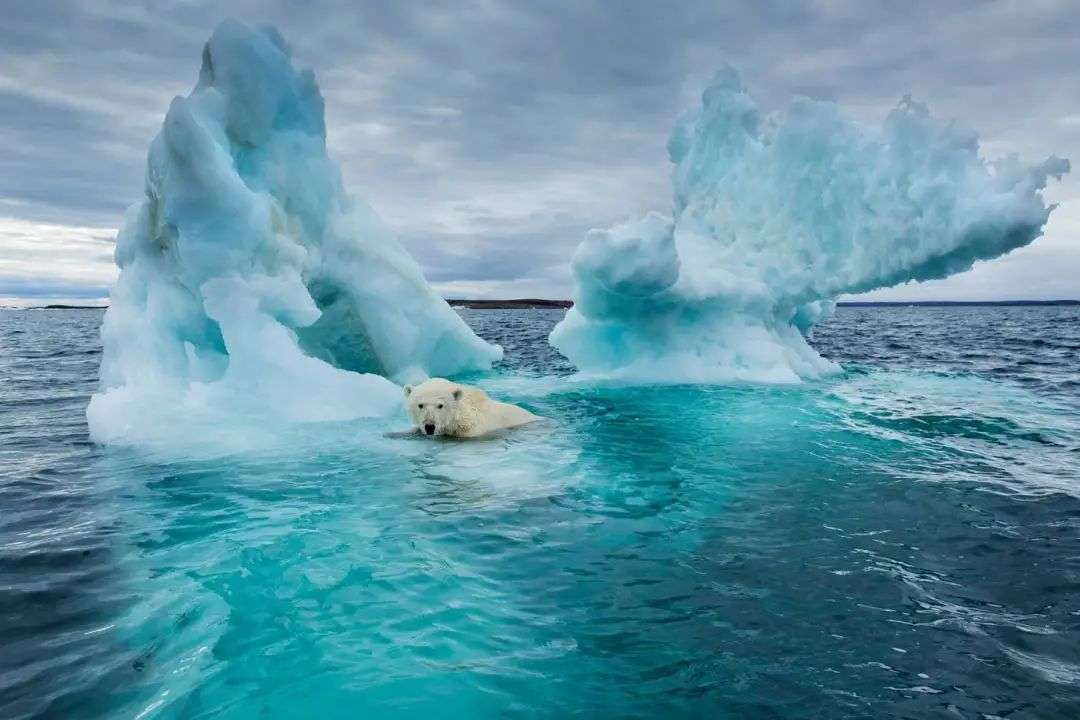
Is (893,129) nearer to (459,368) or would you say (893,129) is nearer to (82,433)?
(459,368)

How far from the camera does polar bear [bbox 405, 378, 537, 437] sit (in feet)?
30.9

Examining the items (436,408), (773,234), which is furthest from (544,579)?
(773,234)

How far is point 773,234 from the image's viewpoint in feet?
55.5

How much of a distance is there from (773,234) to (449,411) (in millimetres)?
10743

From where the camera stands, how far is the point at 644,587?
16.1 ft

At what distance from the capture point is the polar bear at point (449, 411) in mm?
9422

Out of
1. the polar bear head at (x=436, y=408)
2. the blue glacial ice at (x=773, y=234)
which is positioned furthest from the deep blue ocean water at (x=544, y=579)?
the blue glacial ice at (x=773, y=234)

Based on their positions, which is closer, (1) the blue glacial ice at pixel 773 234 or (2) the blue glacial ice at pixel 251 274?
(2) the blue glacial ice at pixel 251 274

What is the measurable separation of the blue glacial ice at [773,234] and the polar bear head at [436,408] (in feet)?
18.5

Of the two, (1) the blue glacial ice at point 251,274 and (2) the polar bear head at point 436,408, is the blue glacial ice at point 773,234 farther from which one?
(2) the polar bear head at point 436,408

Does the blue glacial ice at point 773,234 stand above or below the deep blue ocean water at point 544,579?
above

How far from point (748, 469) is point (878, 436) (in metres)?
2.92

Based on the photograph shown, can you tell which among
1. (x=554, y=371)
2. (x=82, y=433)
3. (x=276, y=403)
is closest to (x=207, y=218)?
(x=276, y=403)

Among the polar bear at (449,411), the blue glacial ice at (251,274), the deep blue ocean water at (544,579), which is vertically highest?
the blue glacial ice at (251,274)
